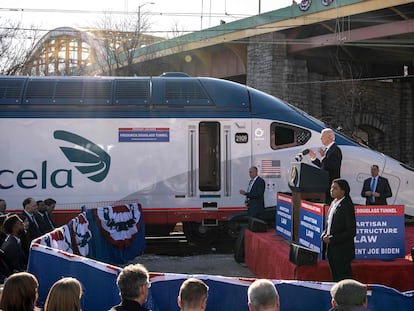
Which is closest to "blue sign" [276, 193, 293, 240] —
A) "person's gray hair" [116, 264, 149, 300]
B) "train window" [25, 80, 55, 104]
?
"person's gray hair" [116, 264, 149, 300]

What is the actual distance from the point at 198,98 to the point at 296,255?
6.24 m

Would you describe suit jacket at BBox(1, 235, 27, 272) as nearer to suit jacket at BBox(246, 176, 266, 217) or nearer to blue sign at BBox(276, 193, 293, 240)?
blue sign at BBox(276, 193, 293, 240)

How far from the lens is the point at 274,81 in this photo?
1098 inches

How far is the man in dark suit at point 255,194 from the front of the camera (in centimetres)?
1203

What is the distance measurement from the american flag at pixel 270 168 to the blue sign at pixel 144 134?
2.37 m

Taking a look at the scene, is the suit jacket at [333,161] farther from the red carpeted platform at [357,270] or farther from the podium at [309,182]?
the red carpeted platform at [357,270]

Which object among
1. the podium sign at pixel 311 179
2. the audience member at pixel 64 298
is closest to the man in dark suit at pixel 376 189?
the podium sign at pixel 311 179

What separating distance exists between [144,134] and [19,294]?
8.97m

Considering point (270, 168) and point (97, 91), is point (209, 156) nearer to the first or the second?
point (270, 168)

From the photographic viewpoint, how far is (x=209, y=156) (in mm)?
13180

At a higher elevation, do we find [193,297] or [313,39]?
[313,39]

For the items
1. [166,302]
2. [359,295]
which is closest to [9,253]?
[166,302]

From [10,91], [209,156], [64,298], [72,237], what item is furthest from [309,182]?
[10,91]

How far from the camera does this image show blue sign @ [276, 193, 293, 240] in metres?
9.61
